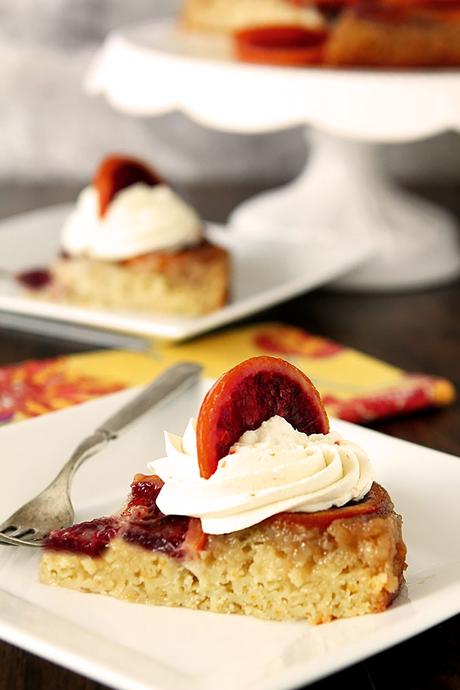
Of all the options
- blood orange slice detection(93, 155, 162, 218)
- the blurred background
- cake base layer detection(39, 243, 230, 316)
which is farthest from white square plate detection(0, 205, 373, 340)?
the blurred background

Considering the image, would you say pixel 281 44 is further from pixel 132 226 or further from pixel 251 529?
pixel 251 529

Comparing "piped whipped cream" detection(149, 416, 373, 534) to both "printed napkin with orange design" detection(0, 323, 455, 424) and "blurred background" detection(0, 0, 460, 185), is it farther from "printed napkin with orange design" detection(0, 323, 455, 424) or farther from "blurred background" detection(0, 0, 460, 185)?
"blurred background" detection(0, 0, 460, 185)

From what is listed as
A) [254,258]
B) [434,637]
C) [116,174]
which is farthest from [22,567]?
[254,258]

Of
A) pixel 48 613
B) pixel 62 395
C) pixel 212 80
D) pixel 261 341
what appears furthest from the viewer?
pixel 212 80

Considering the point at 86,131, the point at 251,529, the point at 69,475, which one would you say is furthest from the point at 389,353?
the point at 86,131

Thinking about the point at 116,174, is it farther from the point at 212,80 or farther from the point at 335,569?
the point at 335,569

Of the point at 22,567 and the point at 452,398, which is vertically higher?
the point at 22,567

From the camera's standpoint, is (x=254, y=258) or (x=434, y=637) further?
(x=254, y=258)

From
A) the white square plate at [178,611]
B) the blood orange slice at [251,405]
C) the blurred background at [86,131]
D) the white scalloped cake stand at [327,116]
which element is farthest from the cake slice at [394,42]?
the blood orange slice at [251,405]
